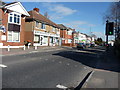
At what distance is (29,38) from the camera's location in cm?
2988

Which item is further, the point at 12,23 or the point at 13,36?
the point at 13,36

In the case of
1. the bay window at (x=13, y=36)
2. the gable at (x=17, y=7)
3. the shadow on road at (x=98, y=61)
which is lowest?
the shadow on road at (x=98, y=61)

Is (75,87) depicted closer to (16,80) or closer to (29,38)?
(16,80)

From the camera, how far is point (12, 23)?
2241 centimetres

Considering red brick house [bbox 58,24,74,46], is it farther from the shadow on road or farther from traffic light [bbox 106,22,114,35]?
traffic light [bbox 106,22,114,35]

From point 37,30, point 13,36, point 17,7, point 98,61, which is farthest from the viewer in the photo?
point 37,30

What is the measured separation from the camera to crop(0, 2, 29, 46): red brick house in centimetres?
2098

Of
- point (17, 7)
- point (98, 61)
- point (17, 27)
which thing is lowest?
point (98, 61)

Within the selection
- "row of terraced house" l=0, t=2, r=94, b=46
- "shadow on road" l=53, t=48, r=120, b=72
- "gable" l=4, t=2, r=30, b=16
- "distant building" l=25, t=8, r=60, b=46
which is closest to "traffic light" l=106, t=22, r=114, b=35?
"shadow on road" l=53, t=48, r=120, b=72

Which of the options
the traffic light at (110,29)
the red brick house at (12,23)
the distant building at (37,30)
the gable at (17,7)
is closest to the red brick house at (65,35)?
the distant building at (37,30)

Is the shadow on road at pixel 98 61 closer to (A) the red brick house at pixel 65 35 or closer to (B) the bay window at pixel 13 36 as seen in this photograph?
(B) the bay window at pixel 13 36

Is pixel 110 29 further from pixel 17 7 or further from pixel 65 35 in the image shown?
pixel 65 35

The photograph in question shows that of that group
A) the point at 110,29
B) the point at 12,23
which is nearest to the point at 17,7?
the point at 12,23

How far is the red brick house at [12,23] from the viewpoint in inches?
826
